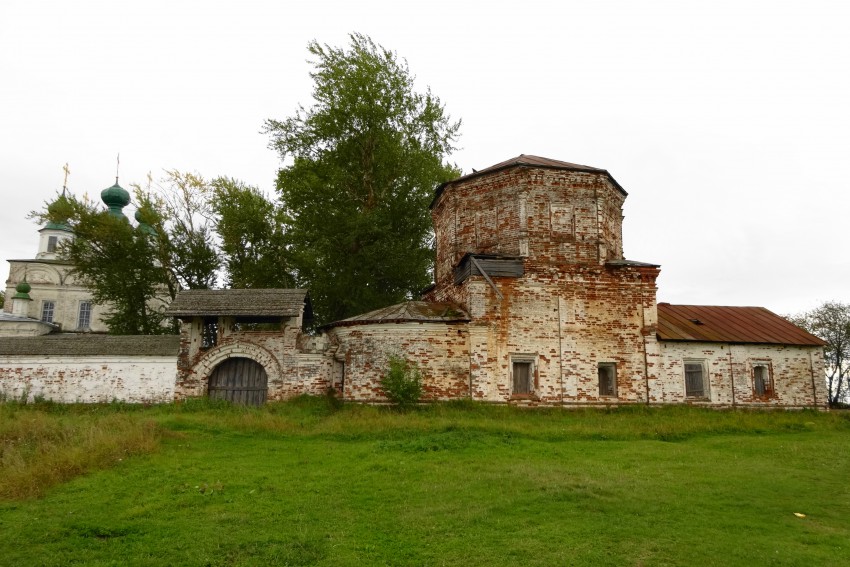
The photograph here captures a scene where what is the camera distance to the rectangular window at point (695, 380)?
1797 centimetres

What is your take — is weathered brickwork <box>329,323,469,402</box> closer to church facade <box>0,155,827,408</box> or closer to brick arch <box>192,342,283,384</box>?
church facade <box>0,155,827,408</box>

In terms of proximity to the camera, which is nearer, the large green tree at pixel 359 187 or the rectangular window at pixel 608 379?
the rectangular window at pixel 608 379

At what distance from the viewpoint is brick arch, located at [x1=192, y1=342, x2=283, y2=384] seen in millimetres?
17141

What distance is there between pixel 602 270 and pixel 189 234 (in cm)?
1819

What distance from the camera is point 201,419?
14.1 metres

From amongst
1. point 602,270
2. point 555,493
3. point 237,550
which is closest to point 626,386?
point 602,270

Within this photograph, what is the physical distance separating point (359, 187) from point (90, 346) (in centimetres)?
1237

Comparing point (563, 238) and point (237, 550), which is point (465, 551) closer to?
point (237, 550)

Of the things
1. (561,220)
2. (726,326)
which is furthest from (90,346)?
(726,326)

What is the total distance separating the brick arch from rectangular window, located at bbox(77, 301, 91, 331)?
22.4 m

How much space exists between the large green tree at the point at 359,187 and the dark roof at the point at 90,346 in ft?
23.4

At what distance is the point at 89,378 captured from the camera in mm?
17328

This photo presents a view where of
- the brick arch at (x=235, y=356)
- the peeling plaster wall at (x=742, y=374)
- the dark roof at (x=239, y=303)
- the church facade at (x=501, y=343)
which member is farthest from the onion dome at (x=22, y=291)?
the peeling plaster wall at (x=742, y=374)

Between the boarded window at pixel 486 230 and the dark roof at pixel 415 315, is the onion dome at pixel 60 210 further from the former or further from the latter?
the boarded window at pixel 486 230
